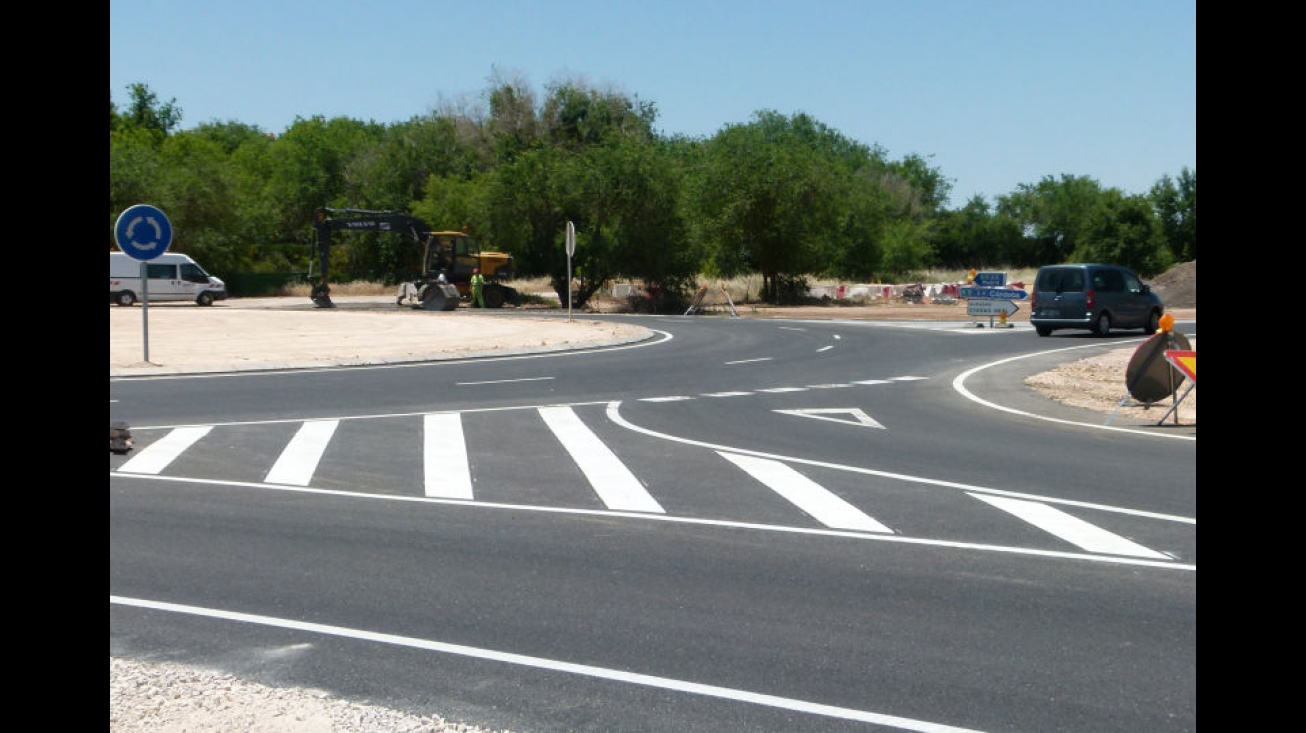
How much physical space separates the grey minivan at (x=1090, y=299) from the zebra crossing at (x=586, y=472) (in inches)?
831

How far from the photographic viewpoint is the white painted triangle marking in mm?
16812

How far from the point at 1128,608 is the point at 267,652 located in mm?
4584

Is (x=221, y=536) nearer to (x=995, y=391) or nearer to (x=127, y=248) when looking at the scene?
(x=127, y=248)

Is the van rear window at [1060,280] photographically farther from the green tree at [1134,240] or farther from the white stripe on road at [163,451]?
the green tree at [1134,240]

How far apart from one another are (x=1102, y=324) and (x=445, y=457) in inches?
987

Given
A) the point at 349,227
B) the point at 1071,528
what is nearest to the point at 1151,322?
the point at 1071,528

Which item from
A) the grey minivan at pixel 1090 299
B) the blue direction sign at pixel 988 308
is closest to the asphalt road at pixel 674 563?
the grey minivan at pixel 1090 299

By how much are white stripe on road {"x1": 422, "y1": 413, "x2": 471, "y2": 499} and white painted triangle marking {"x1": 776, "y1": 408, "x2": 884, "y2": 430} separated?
4.59 metres

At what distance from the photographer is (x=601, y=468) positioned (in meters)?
12.7

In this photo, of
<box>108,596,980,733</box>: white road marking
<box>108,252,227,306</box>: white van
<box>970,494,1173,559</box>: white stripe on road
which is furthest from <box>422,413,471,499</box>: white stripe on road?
<box>108,252,227,306</box>: white van

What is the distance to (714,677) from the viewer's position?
6.06m

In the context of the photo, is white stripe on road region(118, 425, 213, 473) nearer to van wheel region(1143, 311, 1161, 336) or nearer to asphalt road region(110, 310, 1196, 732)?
asphalt road region(110, 310, 1196, 732)
